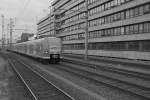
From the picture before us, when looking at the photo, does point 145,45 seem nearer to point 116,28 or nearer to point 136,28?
point 136,28

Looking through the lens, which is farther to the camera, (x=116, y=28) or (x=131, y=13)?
(x=116, y=28)

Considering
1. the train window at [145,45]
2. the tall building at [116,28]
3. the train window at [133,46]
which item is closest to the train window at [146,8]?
the tall building at [116,28]

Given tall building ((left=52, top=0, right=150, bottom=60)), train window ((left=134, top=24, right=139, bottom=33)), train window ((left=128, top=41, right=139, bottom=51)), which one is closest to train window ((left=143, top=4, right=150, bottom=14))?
tall building ((left=52, top=0, right=150, bottom=60))

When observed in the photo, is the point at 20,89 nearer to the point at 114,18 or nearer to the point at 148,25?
the point at 148,25

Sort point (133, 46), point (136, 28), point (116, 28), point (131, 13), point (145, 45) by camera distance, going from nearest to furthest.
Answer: point (145, 45) < point (136, 28) < point (133, 46) < point (131, 13) < point (116, 28)

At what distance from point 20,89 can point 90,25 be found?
4496cm

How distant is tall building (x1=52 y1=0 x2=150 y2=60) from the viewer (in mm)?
34250

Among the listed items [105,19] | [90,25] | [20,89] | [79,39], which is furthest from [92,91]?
[79,39]

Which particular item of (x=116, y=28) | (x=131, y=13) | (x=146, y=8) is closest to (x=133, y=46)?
(x=131, y=13)

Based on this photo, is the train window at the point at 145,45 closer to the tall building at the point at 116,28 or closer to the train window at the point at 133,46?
the tall building at the point at 116,28

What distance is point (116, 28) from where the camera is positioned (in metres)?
42.3

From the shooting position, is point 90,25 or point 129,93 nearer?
point 129,93

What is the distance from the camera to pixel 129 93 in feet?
33.6

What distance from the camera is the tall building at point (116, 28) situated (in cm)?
3425
